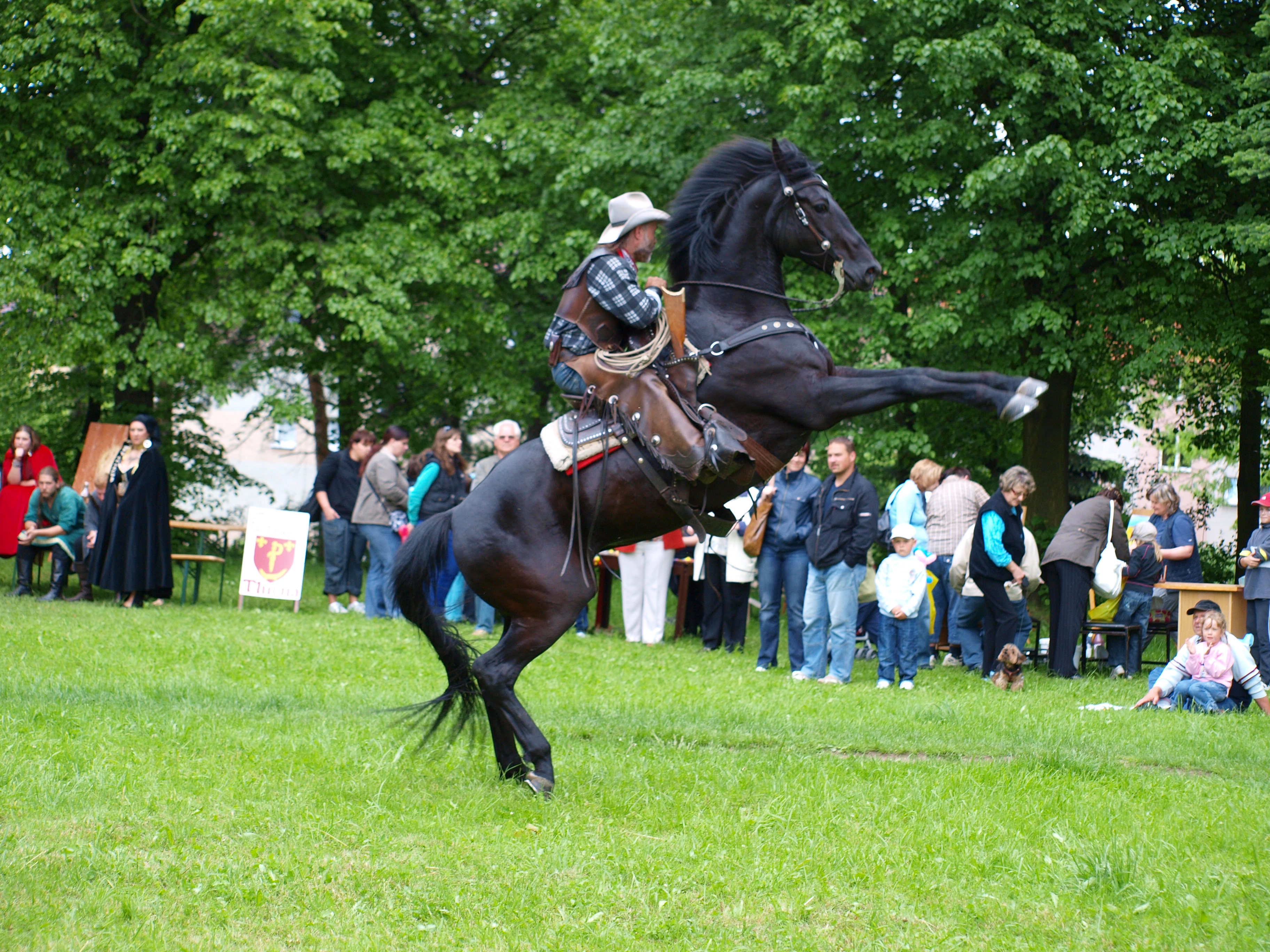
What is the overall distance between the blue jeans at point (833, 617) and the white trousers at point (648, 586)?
8.81ft

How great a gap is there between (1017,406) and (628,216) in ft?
7.56

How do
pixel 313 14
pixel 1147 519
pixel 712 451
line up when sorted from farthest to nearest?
pixel 313 14
pixel 1147 519
pixel 712 451

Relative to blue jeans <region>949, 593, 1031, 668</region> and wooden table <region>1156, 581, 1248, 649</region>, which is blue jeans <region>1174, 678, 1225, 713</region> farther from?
blue jeans <region>949, 593, 1031, 668</region>

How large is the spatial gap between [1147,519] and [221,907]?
484 inches

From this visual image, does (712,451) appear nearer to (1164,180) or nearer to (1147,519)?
(1147,519)

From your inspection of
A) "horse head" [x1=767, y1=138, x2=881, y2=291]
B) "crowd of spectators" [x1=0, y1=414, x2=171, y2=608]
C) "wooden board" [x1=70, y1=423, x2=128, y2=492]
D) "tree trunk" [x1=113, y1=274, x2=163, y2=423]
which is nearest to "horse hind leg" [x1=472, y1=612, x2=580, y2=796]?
"horse head" [x1=767, y1=138, x2=881, y2=291]

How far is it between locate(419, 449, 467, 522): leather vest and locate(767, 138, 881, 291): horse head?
8.49m

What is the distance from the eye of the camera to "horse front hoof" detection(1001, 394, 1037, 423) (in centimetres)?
611

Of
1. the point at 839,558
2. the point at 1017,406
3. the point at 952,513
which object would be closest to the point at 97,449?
the point at 839,558

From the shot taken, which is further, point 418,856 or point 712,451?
point 712,451

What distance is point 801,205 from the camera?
6.88m

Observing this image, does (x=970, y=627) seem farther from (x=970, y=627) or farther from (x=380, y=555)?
(x=380, y=555)

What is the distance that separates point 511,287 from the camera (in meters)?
22.8

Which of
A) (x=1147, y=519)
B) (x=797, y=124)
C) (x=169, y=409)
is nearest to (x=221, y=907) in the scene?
(x=1147, y=519)
